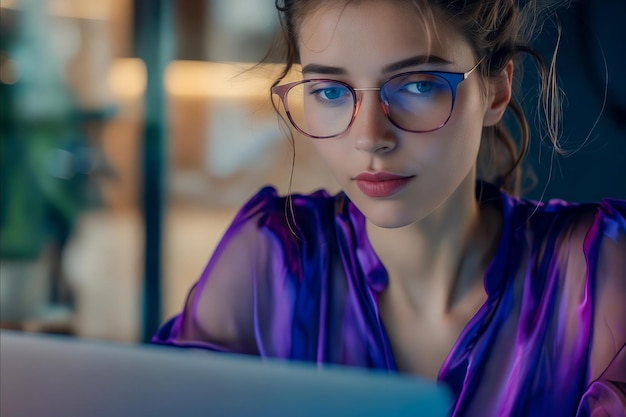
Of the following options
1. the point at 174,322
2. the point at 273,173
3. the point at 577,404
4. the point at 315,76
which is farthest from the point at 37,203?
the point at 577,404

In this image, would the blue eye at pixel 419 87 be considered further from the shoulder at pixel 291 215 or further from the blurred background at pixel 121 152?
the blurred background at pixel 121 152

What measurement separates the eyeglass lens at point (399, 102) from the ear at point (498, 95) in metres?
0.10

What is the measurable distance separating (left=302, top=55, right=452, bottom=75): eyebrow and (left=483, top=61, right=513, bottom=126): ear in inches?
3.8

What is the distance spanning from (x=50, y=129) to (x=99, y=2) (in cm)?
40

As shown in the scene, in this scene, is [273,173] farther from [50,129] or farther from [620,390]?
[620,390]

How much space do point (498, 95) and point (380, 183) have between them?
217 millimetres

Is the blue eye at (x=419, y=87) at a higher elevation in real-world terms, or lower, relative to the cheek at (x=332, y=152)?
higher

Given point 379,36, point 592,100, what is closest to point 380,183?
point 379,36

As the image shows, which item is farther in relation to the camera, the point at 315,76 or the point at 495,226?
the point at 495,226

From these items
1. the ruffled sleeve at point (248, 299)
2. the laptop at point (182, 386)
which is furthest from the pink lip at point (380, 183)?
the laptop at point (182, 386)

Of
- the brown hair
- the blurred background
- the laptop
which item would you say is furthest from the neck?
the blurred background

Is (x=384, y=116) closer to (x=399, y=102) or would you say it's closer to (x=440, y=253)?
(x=399, y=102)

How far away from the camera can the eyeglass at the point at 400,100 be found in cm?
86

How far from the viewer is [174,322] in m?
1.09
